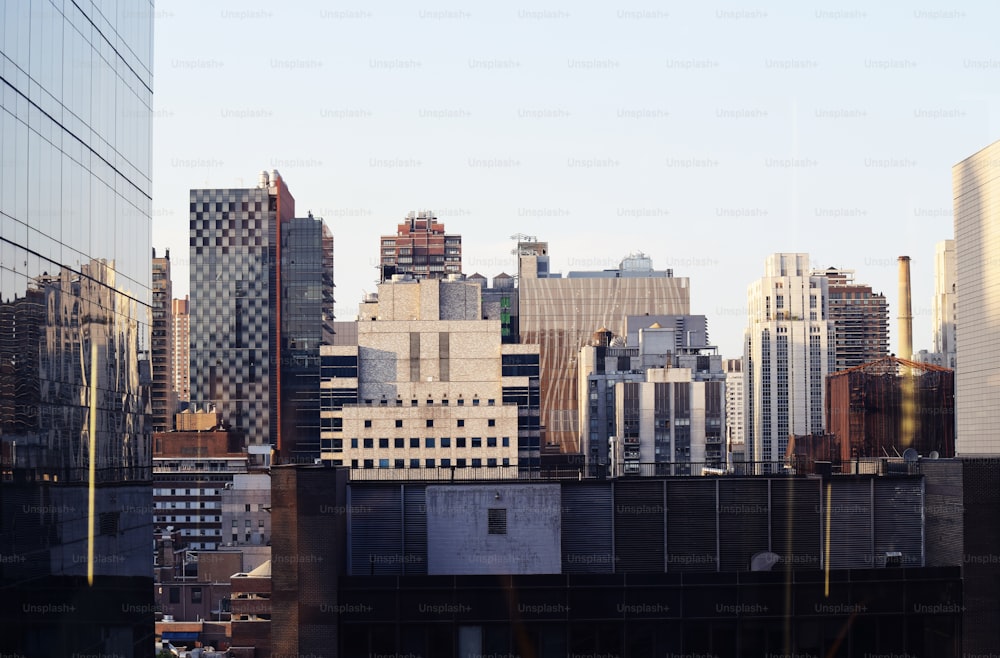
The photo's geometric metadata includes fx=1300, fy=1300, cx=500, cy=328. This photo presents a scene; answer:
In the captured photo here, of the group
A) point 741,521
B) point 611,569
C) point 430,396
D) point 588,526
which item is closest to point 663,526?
point 611,569

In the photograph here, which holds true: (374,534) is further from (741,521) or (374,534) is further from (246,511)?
(246,511)

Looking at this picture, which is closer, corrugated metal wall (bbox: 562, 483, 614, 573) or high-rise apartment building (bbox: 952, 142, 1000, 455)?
corrugated metal wall (bbox: 562, 483, 614, 573)

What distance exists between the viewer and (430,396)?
14825 cm

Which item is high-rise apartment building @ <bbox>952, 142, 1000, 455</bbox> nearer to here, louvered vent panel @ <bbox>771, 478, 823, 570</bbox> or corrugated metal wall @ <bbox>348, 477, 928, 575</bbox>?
louvered vent panel @ <bbox>771, 478, 823, 570</bbox>

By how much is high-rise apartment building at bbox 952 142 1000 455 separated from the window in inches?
4423

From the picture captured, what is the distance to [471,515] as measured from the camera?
39656 mm

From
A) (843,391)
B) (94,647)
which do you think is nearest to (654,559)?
(94,647)

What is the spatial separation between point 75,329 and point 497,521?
1566 cm

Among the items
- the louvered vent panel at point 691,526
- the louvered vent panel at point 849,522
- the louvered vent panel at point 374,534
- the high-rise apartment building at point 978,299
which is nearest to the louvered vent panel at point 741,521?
the louvered vent panel at point 691,526

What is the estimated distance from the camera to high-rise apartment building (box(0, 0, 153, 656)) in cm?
2362

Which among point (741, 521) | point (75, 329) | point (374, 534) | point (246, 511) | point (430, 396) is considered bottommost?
point (246, 511)

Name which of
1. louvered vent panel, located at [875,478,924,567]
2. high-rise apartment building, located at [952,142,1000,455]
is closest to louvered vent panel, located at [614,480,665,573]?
louvered vent panel, located at [875,478,924,567]

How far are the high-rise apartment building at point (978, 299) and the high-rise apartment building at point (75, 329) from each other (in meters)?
122

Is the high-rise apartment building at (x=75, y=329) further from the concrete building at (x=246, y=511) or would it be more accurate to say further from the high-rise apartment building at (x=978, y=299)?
the high-rise apartment building at (x=978, y=299)
